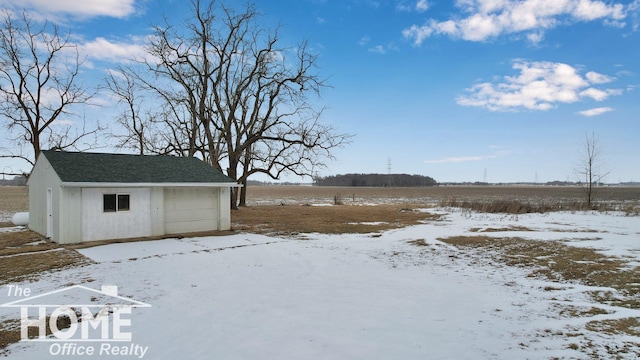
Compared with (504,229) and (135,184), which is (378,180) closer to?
(504,229)

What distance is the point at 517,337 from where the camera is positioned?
488 cm

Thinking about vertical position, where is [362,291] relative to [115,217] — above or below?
below

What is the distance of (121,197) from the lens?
1293 cm

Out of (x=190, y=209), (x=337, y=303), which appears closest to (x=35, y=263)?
(x=190, y=209)

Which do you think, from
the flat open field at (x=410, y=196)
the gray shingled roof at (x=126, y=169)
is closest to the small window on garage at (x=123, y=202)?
the gray shingled roof at (x=126, y=169)

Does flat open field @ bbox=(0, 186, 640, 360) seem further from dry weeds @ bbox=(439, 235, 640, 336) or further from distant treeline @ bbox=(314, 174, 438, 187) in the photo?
distant treeline @ bbox=(314, 174, 438, 187)

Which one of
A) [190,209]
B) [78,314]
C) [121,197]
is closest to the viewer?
[78,314]

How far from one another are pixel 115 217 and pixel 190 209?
2828 millimetres

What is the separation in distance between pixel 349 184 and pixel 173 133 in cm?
11715

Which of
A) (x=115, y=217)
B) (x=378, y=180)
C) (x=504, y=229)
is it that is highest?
(x=378, y=180)

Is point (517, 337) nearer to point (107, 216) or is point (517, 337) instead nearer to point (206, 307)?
point (206, 307)

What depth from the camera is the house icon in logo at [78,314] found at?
491 cm

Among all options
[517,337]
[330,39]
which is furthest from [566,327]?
[330,39]

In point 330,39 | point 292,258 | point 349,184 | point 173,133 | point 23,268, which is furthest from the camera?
point 349,184
